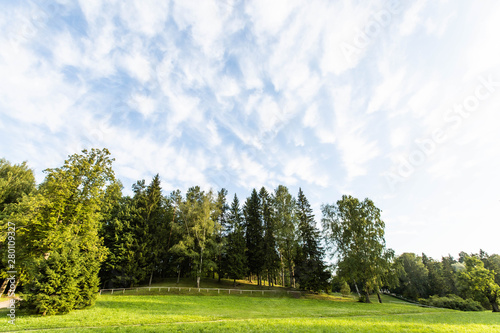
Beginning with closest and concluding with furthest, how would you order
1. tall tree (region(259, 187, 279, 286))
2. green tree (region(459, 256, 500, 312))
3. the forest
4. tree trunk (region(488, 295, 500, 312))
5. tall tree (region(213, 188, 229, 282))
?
the forest, tree trunk (region(488, 295, 500, 312)), green tree (region(459, 256, 500, 312)), tall tree (region(213, 188, 229, 282)), tall tree (region(259, 187, 279, 286))

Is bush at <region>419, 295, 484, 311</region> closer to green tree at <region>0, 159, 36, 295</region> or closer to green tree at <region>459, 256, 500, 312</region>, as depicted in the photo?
green tree at <region>459, 256, 500, 312</region>

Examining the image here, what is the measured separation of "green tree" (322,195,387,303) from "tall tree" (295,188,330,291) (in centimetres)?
343

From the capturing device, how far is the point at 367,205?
35.1m

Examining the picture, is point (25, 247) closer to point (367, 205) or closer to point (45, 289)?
point (45, 289)

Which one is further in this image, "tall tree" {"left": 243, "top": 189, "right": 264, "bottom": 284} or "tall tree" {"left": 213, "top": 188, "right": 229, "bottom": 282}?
"tall tree" {"left": 243, "top": 189, "right": 264, "bottom": 284}

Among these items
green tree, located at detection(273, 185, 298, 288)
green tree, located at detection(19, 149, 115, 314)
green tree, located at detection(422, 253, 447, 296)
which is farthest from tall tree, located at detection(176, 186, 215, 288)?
green tree, located at detection(422, 253, 447, 296)

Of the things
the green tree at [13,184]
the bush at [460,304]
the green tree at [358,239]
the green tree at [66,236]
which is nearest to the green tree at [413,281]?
the bush at [460,304]

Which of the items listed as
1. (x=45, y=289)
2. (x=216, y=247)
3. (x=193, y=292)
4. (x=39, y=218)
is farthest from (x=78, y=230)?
(x=216, y=247)

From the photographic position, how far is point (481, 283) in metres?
37.2

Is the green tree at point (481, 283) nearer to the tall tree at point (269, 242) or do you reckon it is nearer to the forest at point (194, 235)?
the forest at point (194, 235)

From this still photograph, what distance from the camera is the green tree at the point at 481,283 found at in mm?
35219

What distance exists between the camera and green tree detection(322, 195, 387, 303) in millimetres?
31578

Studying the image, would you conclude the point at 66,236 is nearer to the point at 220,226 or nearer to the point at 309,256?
the point at 220,226

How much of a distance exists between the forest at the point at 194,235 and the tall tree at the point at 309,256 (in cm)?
17
